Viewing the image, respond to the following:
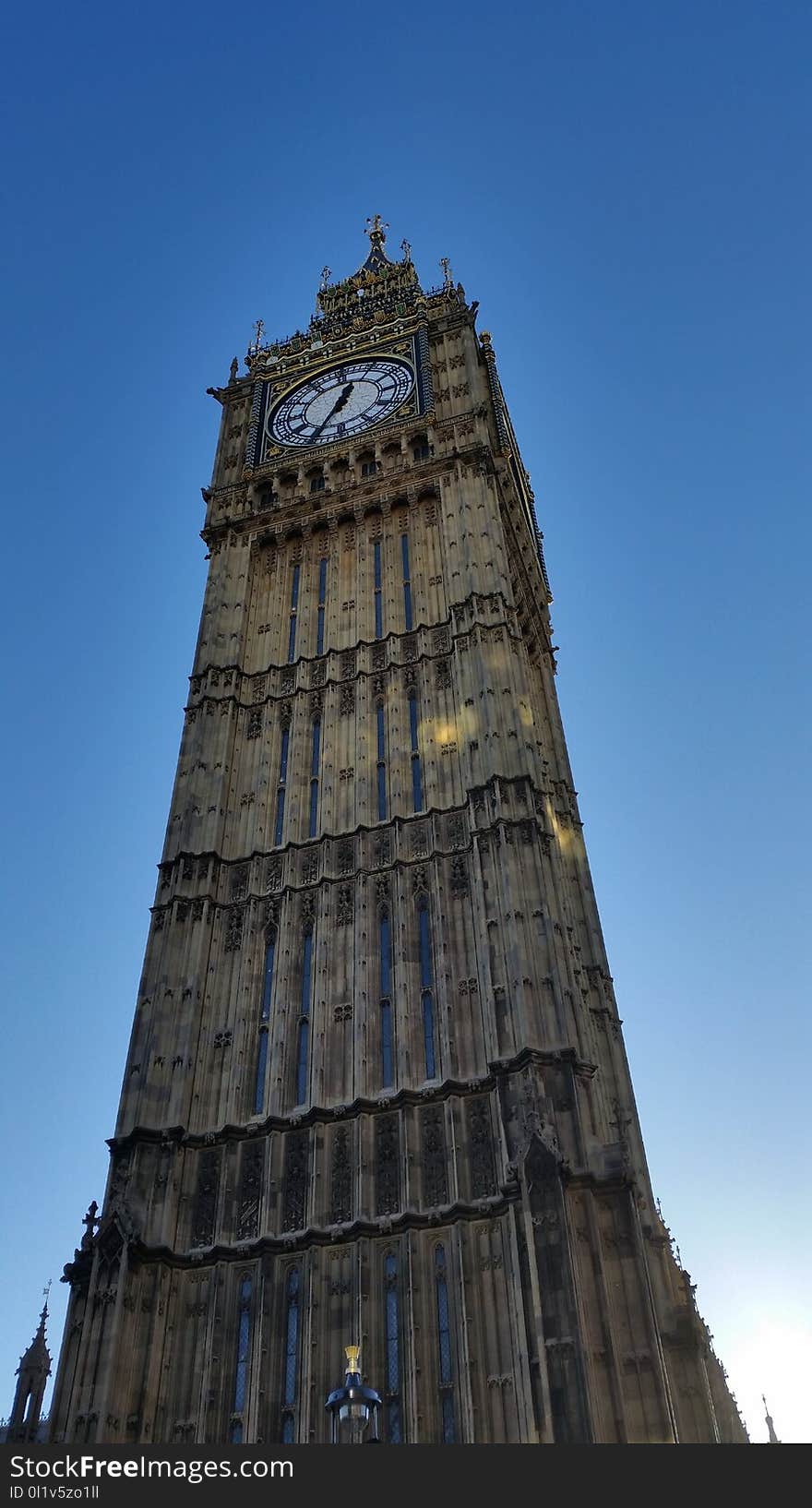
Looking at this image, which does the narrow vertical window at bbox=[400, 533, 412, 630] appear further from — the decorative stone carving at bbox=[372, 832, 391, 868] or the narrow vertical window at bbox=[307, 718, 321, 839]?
the decorative stone carving at bbox=[372, 832, 391, 868]

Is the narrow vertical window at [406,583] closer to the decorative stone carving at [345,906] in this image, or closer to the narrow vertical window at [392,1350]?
the decorative stone carving at [345,906]

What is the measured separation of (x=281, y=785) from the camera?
36219mm

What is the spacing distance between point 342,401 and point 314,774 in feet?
64.1

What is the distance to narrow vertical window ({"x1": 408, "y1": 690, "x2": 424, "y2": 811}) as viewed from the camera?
34.1 metres

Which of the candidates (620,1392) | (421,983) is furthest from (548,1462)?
(421,983)

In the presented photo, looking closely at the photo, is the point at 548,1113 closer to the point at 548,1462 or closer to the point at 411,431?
the point at 548,1462

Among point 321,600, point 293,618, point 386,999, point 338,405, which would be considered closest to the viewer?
point 386,999

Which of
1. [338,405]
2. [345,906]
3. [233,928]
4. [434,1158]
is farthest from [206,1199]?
[338,405]

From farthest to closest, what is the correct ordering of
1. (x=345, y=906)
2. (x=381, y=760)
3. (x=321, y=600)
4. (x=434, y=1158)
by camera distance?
(x=321, y=600) → (x=381, y=760) → (x=345, y=906) → (x=434, y=1158)

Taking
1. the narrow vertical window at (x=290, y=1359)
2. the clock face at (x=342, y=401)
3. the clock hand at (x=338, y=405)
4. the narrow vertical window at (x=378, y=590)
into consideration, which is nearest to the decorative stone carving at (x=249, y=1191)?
the narrow vertical window at (x=290, y=1359)

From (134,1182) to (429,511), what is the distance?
2376 cm

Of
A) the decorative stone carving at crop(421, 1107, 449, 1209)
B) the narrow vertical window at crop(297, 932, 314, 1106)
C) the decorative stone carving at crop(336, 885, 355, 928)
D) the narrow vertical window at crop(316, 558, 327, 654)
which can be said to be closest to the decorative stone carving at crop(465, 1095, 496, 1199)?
the decorative stone carving at crop(421, 1107, 449, 1209)

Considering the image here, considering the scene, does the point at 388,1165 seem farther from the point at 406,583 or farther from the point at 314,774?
the point at 406,583

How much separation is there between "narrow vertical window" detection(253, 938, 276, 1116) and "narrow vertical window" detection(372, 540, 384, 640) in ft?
37.1
